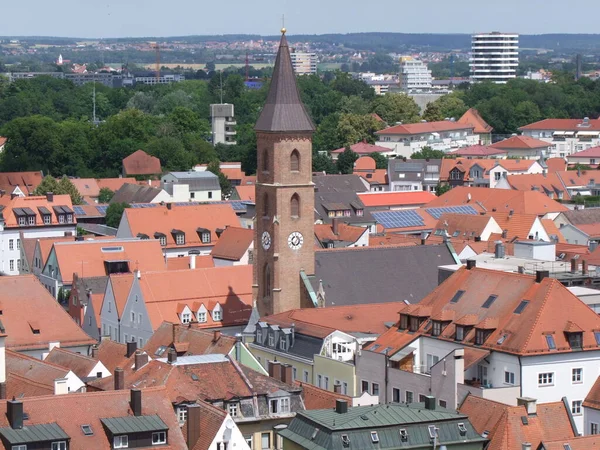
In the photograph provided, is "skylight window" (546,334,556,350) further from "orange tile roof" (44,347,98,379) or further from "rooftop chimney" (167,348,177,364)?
"orange tile roof" (44,347,98,379)

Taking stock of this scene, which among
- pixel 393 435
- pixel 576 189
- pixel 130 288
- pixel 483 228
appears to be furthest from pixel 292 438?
pixel 576 189

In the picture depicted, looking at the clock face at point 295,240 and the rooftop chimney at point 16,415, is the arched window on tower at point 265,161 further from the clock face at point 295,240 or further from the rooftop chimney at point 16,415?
the rooftop chimney at point 16,415

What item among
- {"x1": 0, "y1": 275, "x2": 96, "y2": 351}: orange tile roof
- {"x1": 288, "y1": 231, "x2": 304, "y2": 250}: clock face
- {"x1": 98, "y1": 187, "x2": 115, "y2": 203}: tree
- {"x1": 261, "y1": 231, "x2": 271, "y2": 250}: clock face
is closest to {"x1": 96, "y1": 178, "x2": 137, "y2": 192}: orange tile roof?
{"x1": 98, "y1": 187, "x2": 115, "y2": 203}: tree

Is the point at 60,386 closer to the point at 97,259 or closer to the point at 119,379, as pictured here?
the point at 119,379

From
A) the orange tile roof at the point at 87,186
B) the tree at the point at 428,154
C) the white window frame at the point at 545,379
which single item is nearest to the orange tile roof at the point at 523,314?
the white window frame at the point at 545,379

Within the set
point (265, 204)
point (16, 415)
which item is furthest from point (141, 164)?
point (16, 415)

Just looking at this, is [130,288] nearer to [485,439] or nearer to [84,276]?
[84,276]
